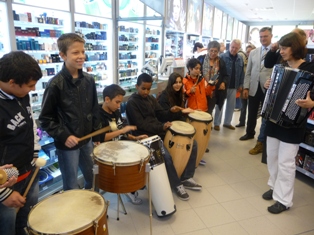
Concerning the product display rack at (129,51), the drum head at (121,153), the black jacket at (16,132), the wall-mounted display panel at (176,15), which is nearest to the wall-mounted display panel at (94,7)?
the product display rack at (129,51)

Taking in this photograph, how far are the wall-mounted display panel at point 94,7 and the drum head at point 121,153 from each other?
10.9 feet

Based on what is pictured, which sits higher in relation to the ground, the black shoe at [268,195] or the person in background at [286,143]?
the person in background at [286,143]

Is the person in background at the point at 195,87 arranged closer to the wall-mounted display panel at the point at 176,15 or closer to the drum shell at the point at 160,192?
the drum shell at the point at 160,192

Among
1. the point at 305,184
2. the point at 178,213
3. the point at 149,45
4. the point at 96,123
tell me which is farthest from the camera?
the point at 149,45

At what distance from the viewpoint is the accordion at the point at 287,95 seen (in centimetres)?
188

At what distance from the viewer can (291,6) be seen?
876 centimetres

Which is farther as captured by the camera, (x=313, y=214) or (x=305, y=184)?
(x=305, y=184)

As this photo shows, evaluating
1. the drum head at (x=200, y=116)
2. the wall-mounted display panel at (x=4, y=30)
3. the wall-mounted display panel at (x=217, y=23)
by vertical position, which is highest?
the wall-mounted display panel at (x=217, y=23)

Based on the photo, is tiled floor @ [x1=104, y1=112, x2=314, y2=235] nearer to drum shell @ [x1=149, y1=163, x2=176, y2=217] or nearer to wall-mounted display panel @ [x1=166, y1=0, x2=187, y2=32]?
drum shell @ [x1=149, y1=163, x2=176, y2=217]

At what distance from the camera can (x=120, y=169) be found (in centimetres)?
149

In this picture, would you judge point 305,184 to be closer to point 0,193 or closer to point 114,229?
point 114,229

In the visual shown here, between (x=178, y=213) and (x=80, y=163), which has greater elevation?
(x=80, y=163)

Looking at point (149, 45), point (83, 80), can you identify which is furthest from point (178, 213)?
point (149, 45)

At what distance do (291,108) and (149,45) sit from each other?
5.07 m
